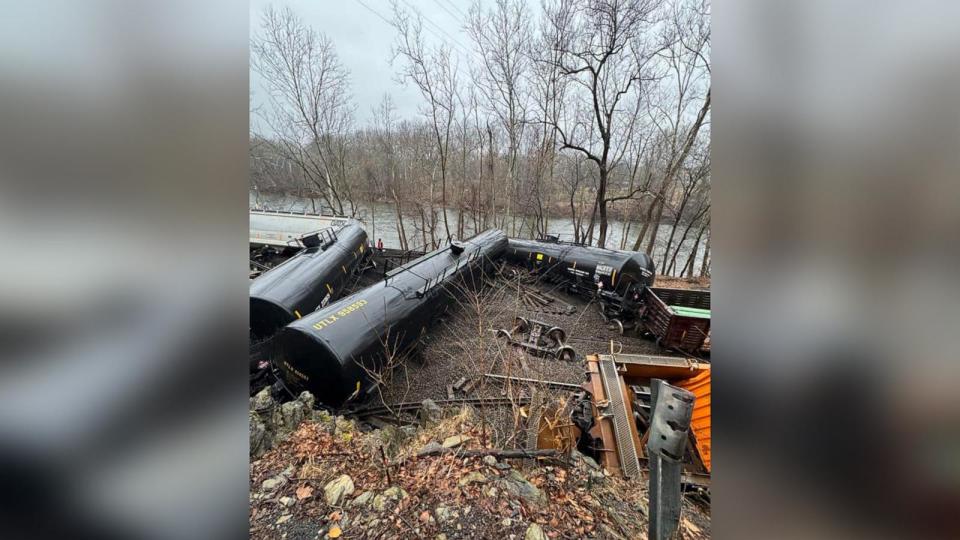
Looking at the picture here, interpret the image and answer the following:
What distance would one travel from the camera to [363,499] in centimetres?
365

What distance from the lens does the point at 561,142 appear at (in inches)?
748

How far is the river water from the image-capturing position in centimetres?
2141

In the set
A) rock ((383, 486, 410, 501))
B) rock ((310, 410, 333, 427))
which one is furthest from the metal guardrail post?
rock ((310, 410, 333, 427))

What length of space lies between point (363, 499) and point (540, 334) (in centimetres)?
664

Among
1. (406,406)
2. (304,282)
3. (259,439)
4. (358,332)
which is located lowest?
(406,406)

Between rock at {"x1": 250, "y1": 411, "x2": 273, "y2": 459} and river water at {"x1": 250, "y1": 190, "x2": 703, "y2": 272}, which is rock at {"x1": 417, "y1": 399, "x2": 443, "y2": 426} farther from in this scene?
river water at {"x1": 250, "y1": 190, "x2": 703, "y2": 272}

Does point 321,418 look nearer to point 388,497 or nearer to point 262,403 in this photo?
point 262,403

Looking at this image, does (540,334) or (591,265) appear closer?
(540,334)

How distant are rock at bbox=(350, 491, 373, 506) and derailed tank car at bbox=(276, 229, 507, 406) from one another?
269cm

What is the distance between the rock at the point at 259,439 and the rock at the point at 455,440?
225 centimetres

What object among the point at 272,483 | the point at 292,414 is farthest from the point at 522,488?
the point at 292,414

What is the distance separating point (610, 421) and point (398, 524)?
11.7 feet

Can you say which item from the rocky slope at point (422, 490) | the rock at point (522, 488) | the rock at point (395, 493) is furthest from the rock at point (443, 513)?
the rock at point (522, 488)
